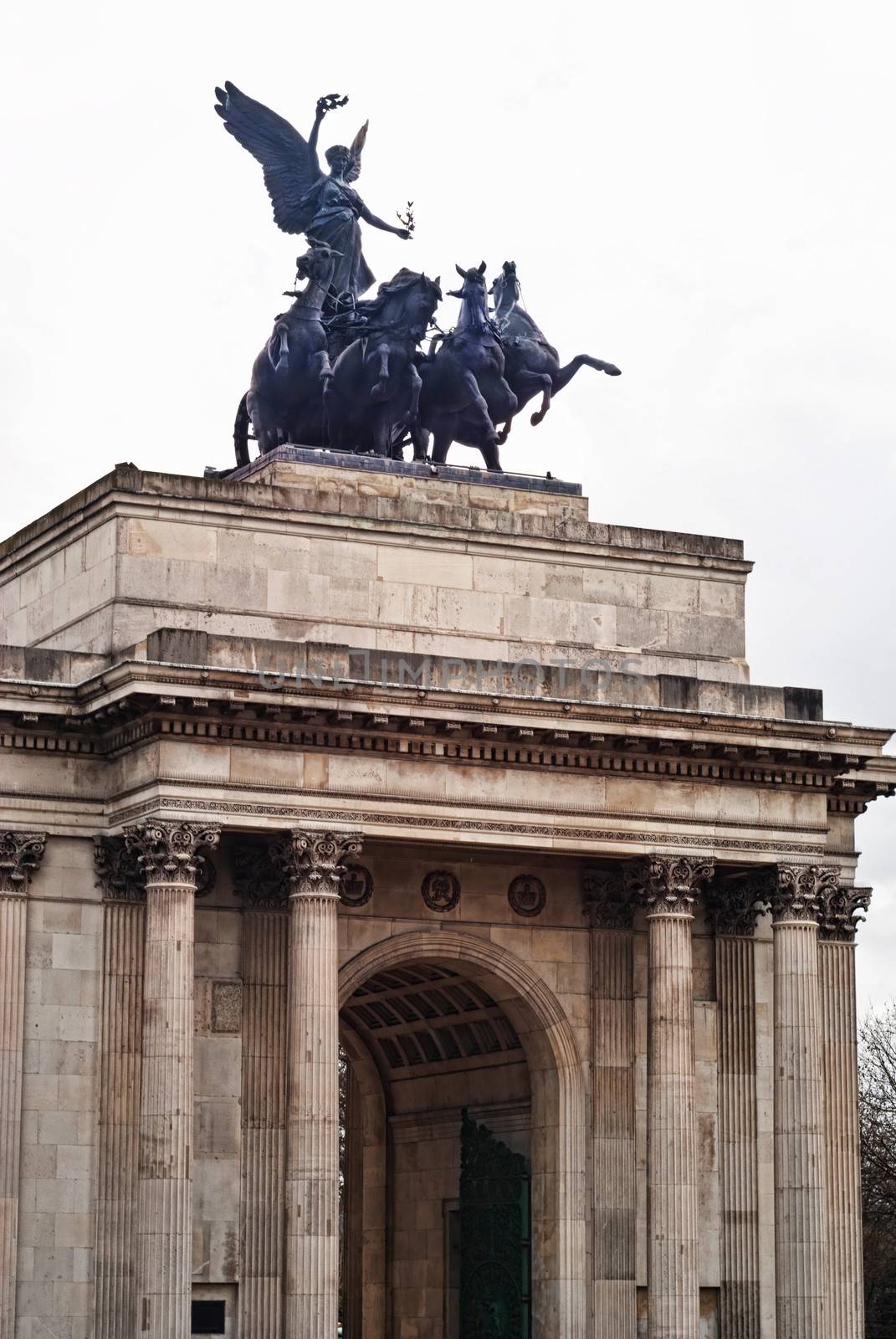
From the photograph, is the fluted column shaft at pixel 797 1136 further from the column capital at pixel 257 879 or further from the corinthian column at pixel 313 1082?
the column capital at pixel 257 879

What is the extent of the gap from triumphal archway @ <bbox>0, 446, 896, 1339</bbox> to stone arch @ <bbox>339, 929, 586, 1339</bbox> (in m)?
0.07

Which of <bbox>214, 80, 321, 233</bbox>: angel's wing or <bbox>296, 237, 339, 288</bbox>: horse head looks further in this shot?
<bbox>214, 80, 321, 233</bbox>: angel's wing

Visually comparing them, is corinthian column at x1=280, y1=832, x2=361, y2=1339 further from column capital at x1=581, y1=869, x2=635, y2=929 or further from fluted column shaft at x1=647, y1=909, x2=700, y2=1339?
column capital at x1=581, y1=869, x2=635, y2=929

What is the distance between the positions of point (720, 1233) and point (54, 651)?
48.1 ft

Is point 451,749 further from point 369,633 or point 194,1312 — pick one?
point 194,1312

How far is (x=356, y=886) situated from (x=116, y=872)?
424 cm

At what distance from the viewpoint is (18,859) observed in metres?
46.9

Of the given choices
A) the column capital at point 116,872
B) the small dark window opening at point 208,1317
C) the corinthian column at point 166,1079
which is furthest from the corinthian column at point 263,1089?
the column capital at point 116,872

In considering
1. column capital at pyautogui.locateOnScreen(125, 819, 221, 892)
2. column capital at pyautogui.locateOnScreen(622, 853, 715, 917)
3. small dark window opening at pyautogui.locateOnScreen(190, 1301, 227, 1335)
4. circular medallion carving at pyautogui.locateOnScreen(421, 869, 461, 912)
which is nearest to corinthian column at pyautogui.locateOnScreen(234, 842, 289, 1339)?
small dark window opening at pyautogui.locateOnScreen(190, 1301, 227, 1335)

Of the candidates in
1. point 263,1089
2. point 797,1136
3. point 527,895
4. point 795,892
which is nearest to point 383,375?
point 527,895

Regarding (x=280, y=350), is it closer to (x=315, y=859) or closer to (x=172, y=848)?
(x=315, y=859)

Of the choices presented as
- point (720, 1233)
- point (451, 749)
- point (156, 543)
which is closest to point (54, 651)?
point (156, 543)

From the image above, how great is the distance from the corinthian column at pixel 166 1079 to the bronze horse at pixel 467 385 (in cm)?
1038

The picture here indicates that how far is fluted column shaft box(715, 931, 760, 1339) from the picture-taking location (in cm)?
5059
